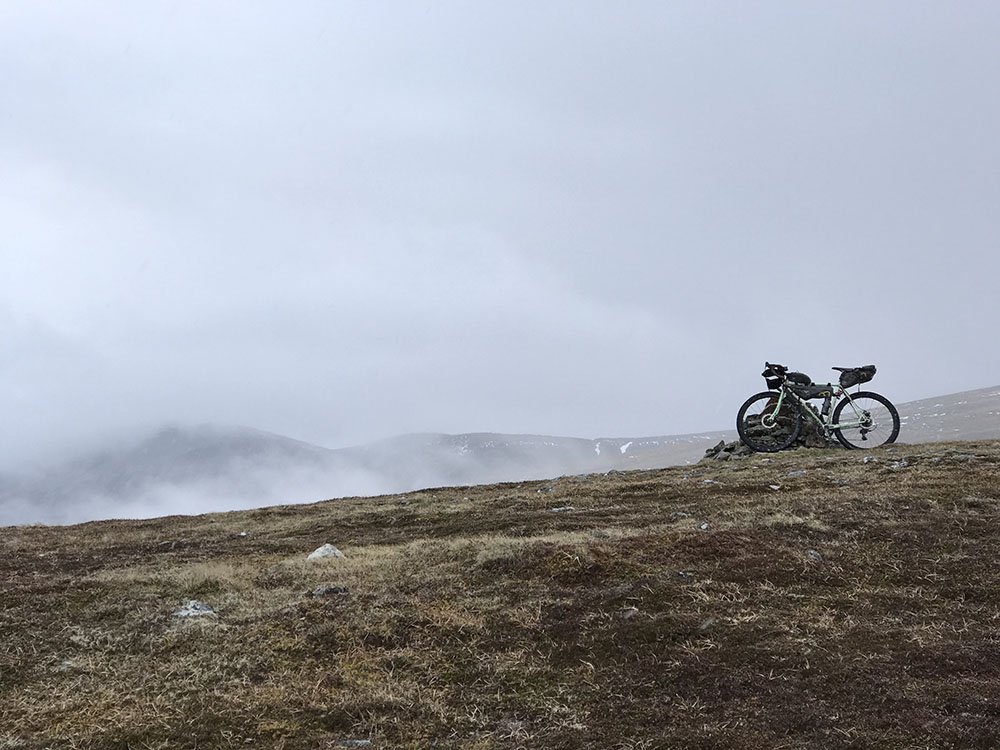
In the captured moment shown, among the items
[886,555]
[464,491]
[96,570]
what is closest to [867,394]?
[464,491]

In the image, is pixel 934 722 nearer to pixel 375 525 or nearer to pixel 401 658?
pixel 401 658

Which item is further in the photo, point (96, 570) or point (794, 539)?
point (96, 570)

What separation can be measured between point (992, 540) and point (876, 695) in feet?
25.3

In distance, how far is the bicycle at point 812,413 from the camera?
107 ft

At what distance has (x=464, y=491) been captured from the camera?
33625 mm

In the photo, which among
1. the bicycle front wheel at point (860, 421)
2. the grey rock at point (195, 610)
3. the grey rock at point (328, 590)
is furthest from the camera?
the bicycle front wheel at point (860, 421)

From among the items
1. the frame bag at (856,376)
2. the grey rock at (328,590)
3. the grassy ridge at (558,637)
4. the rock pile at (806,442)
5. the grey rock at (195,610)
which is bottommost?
the grassy ridge at (558,637)

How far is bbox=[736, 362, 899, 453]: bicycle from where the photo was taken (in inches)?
1284

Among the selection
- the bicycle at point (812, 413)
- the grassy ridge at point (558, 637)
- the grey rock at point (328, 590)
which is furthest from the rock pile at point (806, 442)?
the grey rock at point (328, 590)

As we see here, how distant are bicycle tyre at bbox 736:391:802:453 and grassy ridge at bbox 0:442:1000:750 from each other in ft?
44.0

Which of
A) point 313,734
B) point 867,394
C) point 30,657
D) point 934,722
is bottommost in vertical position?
point 934,722

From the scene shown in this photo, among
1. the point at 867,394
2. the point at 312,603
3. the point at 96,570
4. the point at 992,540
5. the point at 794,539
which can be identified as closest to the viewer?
the point at 312,603

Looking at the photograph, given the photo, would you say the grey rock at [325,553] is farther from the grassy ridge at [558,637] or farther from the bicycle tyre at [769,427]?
the bicycle tyre at [769,427]

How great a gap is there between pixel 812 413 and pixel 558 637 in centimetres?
2556
